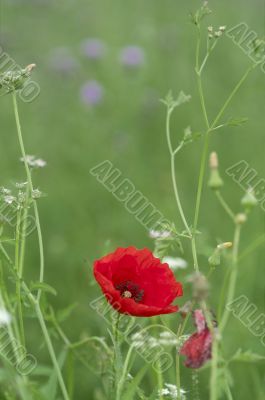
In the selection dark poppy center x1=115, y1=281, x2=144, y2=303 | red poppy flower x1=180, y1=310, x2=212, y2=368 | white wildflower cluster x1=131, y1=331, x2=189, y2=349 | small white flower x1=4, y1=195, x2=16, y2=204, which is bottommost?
red poppy flower x1=180, y1=310, x2=212, y2=368

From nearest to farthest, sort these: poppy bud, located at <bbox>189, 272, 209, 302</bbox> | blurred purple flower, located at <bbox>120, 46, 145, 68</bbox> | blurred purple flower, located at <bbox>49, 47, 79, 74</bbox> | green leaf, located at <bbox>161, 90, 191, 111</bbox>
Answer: poppy bud, located at <bbox>189, 272, 209, 302</bbox>, green leaf, located at <bbox>161, 90, 191, 111</bbox>, blurred purple flower, located at <bbox>120, 46, 145, 68</bbox>, blurred purple flower, located at <bbox>49, 47, 79, 74</bbox>

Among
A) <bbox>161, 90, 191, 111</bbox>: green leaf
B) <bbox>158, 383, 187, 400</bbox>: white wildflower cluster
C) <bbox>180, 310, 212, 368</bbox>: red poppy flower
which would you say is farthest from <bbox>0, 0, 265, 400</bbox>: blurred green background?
<bbox>180, 310, 212, 368</bbox>: red poppy flower

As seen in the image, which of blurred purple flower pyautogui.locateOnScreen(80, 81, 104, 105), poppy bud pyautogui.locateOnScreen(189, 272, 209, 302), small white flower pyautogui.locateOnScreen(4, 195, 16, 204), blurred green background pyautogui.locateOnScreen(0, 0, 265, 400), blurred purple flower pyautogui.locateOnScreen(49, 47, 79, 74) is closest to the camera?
poppy bud pyautogui.locateOnScreen(189, 272, 209, 302)

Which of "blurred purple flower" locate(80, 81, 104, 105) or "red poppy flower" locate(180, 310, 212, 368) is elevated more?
"blurred purple flower" locate(80, 81, 104, 105)

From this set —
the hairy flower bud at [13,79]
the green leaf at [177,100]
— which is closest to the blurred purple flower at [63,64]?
the green leaf at [177,100]

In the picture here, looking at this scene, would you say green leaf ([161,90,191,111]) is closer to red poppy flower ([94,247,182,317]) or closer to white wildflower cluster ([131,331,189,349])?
red poppy flower ([94,247,182,317])

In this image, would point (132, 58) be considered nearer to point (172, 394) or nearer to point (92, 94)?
point (92, 94)

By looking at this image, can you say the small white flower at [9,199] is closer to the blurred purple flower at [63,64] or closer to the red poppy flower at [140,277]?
the red poppy flower at [140,277]

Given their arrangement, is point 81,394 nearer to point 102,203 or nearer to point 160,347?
point 160,347
